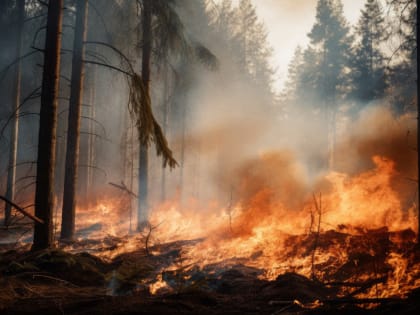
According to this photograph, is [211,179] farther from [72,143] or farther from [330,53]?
[72,143]

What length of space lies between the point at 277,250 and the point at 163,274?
331 centimetres

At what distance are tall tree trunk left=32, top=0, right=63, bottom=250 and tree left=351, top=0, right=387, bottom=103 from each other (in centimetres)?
2634

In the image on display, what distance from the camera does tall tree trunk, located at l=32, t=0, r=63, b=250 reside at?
6977 mm

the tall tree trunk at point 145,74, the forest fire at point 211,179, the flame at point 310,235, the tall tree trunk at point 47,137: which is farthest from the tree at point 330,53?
the tall tree trunk at point 47,137

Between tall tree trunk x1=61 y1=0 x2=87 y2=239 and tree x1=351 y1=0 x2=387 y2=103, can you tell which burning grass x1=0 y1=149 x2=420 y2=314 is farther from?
tree x1=351 y1=0 x2=387 y2=103

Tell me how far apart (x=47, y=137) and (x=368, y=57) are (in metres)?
28.8

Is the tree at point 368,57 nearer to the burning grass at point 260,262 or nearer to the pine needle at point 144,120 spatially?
the burning grass at point 260,262

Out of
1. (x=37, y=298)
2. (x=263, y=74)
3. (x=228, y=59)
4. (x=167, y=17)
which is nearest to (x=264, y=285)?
(x=37, y=298)

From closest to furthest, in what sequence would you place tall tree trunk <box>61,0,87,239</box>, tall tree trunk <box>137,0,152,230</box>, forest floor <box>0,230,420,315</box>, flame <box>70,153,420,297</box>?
forest floor <box>0,230,420,315</box>, flame <box>70,153,420,297</box>, tall tree trunk <box>61,0,87,239</box>, tall tree trunk <box>137,0,152,230</box>

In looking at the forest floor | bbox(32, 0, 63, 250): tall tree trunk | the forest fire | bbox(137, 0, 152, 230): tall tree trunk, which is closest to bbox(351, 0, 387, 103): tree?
the forest fire

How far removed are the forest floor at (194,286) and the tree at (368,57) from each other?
2271 centimetres

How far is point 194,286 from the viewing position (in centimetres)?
585

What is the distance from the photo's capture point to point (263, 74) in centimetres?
3175

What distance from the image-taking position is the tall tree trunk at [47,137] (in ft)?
22.9
